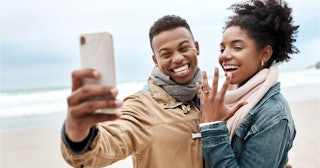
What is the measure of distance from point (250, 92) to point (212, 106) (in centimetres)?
35

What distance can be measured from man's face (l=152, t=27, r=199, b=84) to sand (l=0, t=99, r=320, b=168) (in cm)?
379

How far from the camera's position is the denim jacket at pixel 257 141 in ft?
6.28

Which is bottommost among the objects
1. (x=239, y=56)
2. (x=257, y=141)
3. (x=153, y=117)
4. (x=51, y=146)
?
(x=51, y=146)

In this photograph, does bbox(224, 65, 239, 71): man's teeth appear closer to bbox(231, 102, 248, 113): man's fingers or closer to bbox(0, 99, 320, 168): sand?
bbox(231, 102, 248, 113): man's fingers

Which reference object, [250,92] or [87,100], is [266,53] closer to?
[250,92]

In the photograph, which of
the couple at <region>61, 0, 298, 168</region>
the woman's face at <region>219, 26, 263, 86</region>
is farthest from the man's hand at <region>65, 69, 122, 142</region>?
the woman's face at <region>219, 26, 263, 86</region>

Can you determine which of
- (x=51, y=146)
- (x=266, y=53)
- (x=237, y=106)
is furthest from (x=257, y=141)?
(x=51, y=146)

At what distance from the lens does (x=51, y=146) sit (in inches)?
284

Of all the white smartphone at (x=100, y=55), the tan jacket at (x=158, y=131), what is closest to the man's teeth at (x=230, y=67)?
the tan jacket at (x=158, y=131)

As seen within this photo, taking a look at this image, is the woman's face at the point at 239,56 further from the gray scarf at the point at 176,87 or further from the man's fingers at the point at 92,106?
the man's fingers at the point at 92,106

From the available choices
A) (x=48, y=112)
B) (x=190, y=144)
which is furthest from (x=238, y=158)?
(x=48, y=112)

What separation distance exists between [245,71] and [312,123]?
633 centimetres

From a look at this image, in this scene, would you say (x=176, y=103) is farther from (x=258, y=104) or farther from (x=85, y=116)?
(x=85, y=116)

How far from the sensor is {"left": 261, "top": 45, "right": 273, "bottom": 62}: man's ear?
225cm
